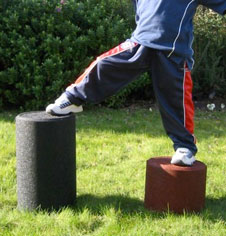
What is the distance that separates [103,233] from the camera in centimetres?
326

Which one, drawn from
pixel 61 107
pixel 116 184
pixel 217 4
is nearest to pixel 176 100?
pixel 217 4

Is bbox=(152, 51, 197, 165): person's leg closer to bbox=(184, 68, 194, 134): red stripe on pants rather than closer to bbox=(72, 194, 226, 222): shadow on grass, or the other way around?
bbox=(184, 68, 194, 134): red stripe on pants

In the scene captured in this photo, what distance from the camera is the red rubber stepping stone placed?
355 centimetres

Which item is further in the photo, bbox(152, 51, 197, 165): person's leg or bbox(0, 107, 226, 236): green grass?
bbox(152, 51, 197, 165): person's leg

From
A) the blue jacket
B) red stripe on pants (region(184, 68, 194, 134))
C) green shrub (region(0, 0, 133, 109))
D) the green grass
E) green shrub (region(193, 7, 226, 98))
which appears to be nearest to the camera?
the green grass

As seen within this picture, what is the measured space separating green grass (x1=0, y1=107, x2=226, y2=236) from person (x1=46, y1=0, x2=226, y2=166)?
509mm

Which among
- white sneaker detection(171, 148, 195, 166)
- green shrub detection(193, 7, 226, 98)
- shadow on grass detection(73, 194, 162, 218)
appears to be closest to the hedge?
green shrub detection(193, 7, 226, 98)

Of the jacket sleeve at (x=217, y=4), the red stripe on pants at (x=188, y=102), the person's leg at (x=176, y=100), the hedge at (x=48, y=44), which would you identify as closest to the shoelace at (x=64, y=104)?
the person's leg at (x=176, y=100)

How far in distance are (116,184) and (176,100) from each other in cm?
107

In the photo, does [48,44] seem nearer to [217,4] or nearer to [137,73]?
[137,73]

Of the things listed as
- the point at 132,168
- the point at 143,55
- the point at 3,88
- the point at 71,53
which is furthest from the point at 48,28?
the point at 143,55

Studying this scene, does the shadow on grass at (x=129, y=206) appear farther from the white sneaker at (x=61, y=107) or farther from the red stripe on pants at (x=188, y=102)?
the white sneaker at (x=61, y=107)

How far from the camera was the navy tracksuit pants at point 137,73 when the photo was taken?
11.9ft

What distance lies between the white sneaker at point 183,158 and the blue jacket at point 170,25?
0.69 metres
